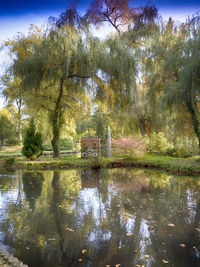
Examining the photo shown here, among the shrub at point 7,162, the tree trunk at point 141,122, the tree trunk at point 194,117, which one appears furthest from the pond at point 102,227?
the tree trunk at point 141,122

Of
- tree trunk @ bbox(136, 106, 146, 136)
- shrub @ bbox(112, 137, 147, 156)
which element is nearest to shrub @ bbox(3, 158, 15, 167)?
shrub @ bbox(112, 137, 147, 156)

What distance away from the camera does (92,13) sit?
14008 millimetres

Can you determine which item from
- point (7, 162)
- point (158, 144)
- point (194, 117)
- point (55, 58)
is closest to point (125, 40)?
point (55, 58)

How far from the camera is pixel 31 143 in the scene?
12812mm

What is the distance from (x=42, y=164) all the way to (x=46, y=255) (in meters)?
8.80

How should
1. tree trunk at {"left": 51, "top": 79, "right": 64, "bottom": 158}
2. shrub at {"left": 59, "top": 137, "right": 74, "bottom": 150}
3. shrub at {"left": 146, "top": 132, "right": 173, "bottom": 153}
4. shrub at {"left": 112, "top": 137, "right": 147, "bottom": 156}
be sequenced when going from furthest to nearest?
1. shrub at {"left": 59, "top": 137, "right": 74, "bottom": 150}
2. shrub at {"left": 146, "top": 132, "right": 173, "bottom": 153}
3. tree trunk at {"left": 51, "top": 79, "right": 64, "bottom": 158}
4. shrub at {"left": 112, "top": 137, "right": 147, "bottom": 156}

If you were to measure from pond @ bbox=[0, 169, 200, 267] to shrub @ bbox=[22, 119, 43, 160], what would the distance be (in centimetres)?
660

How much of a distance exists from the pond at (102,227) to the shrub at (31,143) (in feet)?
21.6

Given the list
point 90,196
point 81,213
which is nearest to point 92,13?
point 90,196

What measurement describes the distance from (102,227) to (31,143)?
10.1 m

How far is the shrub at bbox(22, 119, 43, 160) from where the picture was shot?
500 inches

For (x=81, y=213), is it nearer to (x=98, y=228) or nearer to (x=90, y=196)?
(x=98, y=228)

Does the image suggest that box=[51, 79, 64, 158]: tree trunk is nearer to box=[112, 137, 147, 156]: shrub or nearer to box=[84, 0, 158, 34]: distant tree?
box=[112, 137, 147, 156]: shrub

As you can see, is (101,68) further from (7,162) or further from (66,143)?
(66,143)
